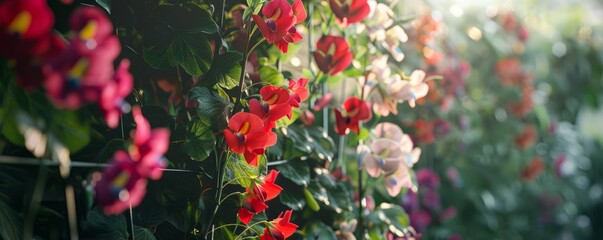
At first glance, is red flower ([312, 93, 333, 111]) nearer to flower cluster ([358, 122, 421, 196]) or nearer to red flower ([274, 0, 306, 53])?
flower cluster ([358, 122, 421, 196])

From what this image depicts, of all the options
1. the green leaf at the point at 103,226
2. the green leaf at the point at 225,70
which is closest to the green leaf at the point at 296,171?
the green leaf at the point at 225,70

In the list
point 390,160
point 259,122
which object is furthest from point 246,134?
point 390,160

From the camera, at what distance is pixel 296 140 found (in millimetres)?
1210

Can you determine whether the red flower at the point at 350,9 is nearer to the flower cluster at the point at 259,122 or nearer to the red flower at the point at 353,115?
the red flower at the point at 353,115

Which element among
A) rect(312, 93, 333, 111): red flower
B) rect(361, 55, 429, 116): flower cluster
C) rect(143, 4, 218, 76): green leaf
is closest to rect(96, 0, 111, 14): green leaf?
rect(143, 4, 218, 76): green leaf

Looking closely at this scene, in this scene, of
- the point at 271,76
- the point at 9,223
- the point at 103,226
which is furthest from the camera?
the point at 271,76

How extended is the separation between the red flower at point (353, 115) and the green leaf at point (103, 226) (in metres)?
0.51

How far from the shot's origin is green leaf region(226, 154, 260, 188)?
992mm

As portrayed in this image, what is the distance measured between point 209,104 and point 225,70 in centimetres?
7

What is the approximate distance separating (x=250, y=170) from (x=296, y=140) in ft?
0.69

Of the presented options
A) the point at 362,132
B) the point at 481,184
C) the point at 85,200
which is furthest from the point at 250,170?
the point at 481,184

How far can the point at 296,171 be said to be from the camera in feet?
3.99

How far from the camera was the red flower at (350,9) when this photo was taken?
47.5 inches

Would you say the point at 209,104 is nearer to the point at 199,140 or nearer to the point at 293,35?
the point at 199,140
